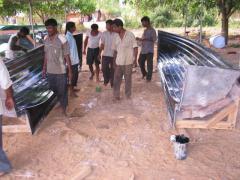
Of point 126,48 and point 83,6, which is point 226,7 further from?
point 83,6

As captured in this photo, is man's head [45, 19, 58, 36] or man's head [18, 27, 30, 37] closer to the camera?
man's head [45, 19, 58, 36]

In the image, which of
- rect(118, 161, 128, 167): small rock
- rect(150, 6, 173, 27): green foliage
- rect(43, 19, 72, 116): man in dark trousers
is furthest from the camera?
rect(150, 6, 173, 27): green foliage

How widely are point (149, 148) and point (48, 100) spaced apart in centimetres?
235

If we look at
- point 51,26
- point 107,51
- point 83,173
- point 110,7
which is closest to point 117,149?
point 83,173

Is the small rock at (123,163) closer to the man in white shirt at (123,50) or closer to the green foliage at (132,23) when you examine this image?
the man in white shirt at (123,50)

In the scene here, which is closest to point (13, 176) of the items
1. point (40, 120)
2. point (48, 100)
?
point (40, 120)

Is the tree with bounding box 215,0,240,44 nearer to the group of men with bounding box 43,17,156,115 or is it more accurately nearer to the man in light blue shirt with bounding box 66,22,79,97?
the group of men with bounding box 43,17,156,115

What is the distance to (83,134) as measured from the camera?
5.56 metres

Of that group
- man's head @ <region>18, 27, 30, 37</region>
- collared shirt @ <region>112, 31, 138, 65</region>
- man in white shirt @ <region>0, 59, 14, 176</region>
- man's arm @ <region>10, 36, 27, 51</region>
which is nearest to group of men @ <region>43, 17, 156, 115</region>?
collared shirt @ <region>112, 31, 138, 65</region>

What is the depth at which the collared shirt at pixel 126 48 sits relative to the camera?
23.5ft

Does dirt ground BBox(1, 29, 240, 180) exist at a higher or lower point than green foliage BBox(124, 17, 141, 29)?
lower

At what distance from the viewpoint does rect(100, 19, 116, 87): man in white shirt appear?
326 inches

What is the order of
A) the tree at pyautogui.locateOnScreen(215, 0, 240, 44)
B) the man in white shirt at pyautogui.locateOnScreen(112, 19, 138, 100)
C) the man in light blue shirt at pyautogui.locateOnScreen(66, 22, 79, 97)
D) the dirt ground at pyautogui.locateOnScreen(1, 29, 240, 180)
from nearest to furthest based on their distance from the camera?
the dirt ground at pyautogui.locateOnScreen(1, 29, 240, 180)
the man in white shirt at pyautogui.locateOnScreen(112, 19, 138, 100)
the man in light blue shirt at pyautogui.locateOnScreen(66, 22, 79, 97)
the tree at pyautogui.locateOnScreen(215, 0, 240, 44)

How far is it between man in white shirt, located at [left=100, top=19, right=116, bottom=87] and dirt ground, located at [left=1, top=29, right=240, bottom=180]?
196 cm
